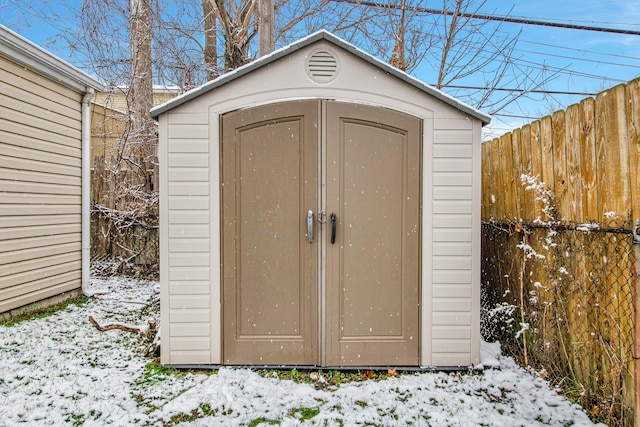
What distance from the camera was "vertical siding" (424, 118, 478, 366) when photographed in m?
3.01

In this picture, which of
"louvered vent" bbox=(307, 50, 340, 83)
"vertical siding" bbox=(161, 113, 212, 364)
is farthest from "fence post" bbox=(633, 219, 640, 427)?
"vertical siding" bbox=(161, 113, 212, 364)

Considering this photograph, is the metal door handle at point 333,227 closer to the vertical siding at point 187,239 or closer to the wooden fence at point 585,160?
the vertical siding at point 187,239

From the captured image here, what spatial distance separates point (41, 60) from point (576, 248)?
18.2ft

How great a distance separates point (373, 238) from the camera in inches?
119

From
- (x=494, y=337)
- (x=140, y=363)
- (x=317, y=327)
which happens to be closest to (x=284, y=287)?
(x=317, y=327)

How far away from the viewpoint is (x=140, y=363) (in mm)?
3178

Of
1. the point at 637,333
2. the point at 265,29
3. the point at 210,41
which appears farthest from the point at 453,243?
the point at 210,41

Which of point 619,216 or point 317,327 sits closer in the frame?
point 619,216

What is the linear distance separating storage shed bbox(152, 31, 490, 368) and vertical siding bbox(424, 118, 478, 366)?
0.01m

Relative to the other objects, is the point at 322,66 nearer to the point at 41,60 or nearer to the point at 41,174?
the point at 41,60

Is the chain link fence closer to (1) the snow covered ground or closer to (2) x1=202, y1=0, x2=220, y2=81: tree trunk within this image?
(1) the snow covered ground

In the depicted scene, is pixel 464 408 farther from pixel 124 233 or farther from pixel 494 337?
pixel 124 233

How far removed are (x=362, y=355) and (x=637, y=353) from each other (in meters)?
1.68

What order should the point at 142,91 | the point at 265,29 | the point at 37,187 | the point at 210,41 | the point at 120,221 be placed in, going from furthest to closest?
the point at 210,41
the point at 142,91
the point at 120,221
the point at 265,29
the point at 37,187
